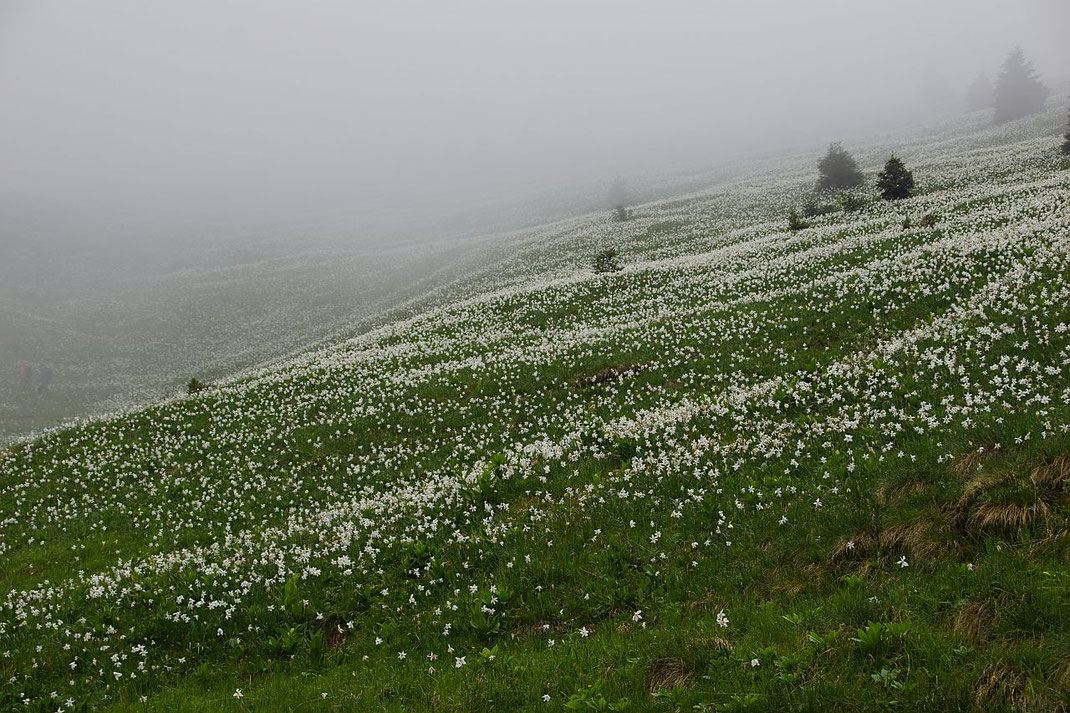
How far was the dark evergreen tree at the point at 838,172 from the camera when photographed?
169ft

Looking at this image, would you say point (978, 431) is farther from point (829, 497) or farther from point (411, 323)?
point (411, 323)

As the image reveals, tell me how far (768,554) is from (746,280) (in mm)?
20346

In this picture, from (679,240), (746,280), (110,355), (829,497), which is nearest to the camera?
(829,497)

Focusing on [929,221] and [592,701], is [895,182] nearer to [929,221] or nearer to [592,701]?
[929,221]

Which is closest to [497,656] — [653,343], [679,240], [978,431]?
[978,431]

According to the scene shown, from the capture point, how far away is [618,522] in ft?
31.4

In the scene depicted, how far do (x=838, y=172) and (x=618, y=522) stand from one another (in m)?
52.8

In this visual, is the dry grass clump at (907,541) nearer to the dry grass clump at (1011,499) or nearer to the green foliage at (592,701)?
the dry grass clump at (1011,499)

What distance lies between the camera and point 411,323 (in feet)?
121

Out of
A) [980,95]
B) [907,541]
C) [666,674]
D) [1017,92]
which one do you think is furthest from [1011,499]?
[980,95]

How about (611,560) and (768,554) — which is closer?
(768,554)

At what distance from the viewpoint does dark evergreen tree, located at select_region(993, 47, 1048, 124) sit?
8450 centimetres

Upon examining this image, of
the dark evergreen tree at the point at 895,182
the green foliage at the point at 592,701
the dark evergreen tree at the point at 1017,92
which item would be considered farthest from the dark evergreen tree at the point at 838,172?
the green foliage at the point at 592,701

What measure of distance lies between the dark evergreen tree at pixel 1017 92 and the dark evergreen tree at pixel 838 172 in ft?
168
